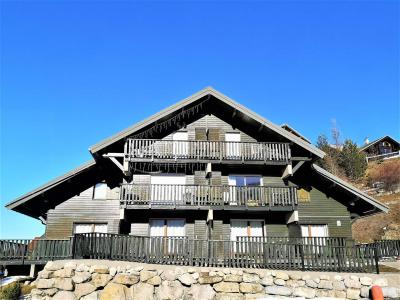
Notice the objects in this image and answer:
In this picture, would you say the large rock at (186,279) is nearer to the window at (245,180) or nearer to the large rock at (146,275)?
the large rock at (146,275)

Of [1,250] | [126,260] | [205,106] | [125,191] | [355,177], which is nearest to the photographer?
[126,260]

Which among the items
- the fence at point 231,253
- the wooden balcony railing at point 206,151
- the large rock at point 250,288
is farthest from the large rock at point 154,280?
the wooden balcony railing at point 206,151

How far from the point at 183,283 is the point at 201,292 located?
0.83m

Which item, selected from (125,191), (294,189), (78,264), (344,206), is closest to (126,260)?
(78,264)

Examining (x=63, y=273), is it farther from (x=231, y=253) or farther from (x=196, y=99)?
(x=196, y=99)

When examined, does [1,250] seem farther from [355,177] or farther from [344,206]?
[355,177]

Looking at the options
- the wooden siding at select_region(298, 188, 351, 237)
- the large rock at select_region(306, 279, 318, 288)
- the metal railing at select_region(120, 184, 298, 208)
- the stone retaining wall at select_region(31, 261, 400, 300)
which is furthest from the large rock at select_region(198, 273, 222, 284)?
the wooden siding at select_region(298, 188, 351, 237)

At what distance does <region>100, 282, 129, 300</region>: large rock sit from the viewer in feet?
46.9

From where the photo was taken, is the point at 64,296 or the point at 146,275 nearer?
the point at 64,296

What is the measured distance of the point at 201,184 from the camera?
21.4 meters

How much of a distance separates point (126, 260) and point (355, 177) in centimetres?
4428

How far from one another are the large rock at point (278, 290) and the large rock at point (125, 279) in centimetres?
555

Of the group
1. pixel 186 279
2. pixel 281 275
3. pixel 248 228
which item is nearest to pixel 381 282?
pixel 281 275

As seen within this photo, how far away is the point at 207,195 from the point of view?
67.1 feet
